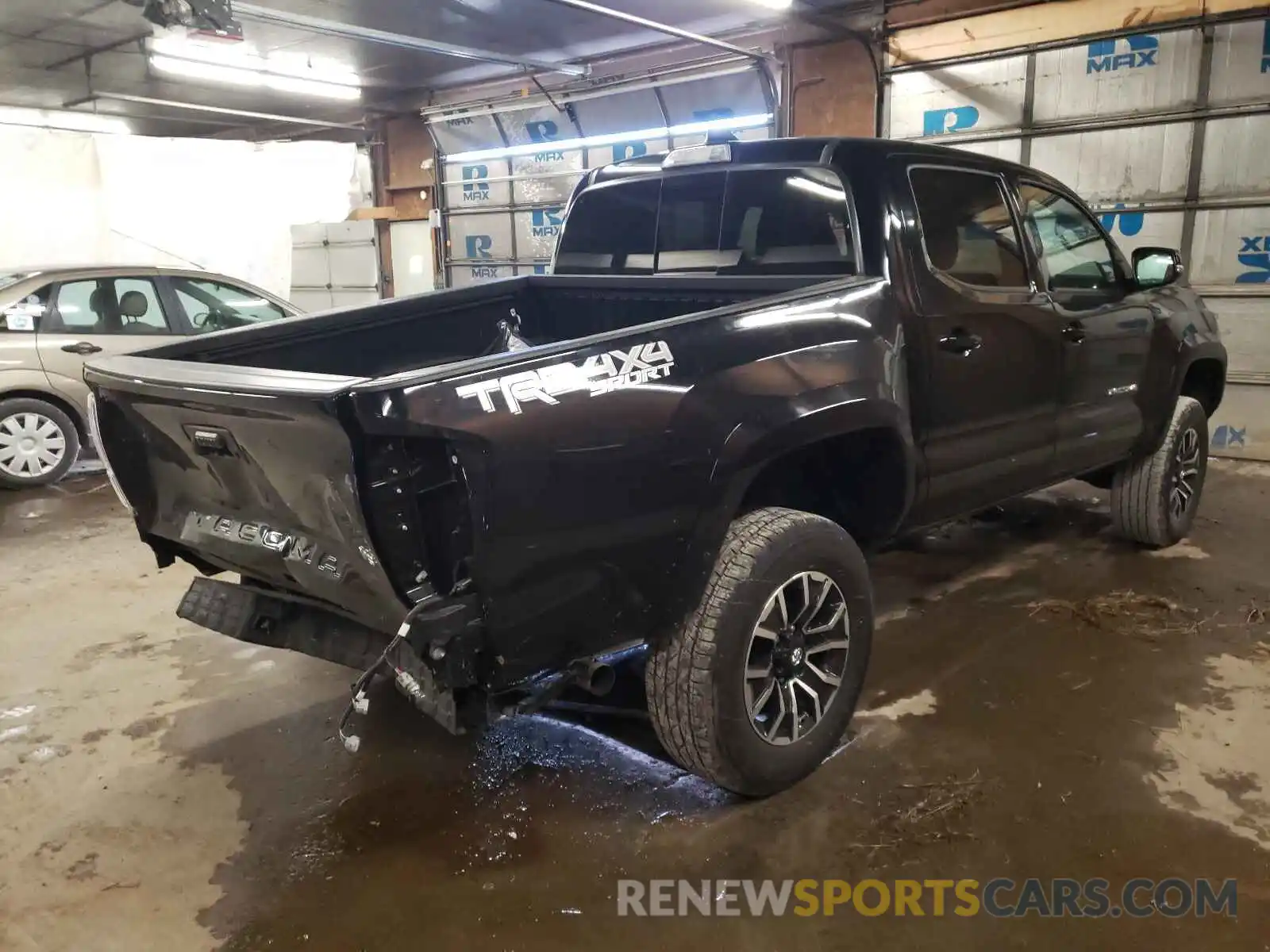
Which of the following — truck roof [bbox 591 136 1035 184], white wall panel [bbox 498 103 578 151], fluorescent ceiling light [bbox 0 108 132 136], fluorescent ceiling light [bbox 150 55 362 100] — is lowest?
truck roof [bbox 591 136 1035 184]

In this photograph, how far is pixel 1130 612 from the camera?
4.26 m

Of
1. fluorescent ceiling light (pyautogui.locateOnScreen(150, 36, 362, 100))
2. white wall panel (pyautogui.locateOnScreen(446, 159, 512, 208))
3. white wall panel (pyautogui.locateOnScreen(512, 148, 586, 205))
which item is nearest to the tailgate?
fluorescent ceiling light (pyautogui.locateOnScreen(150, 36, 362, 100))

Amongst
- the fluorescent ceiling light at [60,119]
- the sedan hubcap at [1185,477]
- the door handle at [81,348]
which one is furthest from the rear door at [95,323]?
the fluorescent ceiling light at [60,119]

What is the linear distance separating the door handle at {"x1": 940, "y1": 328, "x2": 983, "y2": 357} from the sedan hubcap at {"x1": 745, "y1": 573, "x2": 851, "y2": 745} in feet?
3.23

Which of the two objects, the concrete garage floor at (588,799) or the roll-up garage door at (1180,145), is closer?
the concrete garage floor at (588,799)

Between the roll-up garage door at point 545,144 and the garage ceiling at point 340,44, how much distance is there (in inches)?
25.4

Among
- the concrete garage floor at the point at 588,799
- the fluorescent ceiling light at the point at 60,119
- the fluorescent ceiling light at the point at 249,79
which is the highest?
the fluorescent ceiling light at the point at 60,119

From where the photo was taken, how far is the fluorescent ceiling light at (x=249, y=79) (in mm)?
10883

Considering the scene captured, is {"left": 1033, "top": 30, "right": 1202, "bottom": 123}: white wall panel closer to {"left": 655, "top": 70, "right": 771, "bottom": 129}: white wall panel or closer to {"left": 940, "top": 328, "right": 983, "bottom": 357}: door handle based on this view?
{"left": 655, "top": 70, "right": 771, "bottom": 129}: white wall panel

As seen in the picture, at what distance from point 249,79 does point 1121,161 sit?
9.78 metres

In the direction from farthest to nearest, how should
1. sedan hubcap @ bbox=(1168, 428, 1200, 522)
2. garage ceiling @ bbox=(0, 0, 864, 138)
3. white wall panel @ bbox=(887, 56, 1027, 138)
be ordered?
1. garage ceiling @ bbox=(0, 0, 864, 138)
2. white wall panel @ bbox=(887, 56, 1027, 138)
3. sedan hubcap @ bbox=(1168, 428, 1200, 522)

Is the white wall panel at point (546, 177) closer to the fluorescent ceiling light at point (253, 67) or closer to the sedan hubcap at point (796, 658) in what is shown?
the fluorescent ceiling light at point (253, 67)

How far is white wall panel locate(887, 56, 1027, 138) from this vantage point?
27.2 ft

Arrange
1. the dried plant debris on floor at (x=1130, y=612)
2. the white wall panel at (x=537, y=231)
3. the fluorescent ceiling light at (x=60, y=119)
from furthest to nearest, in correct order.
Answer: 1. the fluorescent ceiling light at (x=60, y=119)
2. the white wall panel at (x=537, y=231)
3. the dried plant debris on floor at (x=1130, y=612)
